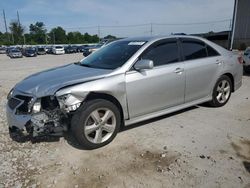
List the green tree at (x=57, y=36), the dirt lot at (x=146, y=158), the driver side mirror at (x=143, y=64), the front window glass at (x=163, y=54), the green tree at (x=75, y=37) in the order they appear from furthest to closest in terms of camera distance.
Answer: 1. the green tree at (x=57, y=36)
2. the green tree at (x=75, y=37)
3. the front window glass at (x=163, y=54)
4. the driver side mirror at (x=143, y=64)
5. the dirt lot at (x=146, y=158)

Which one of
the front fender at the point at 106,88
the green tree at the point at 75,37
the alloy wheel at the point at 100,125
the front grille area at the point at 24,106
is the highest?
the green tree at the point at 75,37

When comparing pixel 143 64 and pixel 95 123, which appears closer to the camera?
pixel 95 123

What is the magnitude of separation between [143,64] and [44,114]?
5.44 ft

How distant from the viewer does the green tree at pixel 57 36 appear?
3398 inches

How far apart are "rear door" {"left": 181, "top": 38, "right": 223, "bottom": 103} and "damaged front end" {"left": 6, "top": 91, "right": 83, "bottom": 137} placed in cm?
223

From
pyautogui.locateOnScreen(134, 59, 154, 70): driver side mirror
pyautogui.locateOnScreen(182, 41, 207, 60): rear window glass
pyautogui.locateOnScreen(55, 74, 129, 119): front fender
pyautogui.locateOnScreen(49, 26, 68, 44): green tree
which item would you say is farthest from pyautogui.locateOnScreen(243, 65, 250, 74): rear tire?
pyautogui.locateOnScreen(49, 26, 68, 44): green tree

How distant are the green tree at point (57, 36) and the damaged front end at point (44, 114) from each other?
8669 cm

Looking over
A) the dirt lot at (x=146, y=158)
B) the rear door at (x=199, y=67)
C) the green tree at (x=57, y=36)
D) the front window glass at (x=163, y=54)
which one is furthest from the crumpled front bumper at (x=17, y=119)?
the green tree at (x=57, y=36)

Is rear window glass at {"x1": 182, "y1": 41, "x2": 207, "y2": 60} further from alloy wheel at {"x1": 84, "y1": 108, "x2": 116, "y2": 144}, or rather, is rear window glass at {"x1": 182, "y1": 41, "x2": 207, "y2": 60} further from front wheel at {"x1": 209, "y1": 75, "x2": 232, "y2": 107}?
alloy wheel at {"x1": 84, "y1": 108, "x2": 116, "y2": 144}

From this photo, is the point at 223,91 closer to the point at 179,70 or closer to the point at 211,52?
the point at 211,52

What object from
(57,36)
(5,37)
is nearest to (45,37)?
(57,36)

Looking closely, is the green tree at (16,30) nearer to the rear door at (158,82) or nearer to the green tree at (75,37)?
the green tree at (75,37)

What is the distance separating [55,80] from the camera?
3.71 meters

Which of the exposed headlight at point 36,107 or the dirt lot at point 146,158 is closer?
the dirt lot at point 146,158
